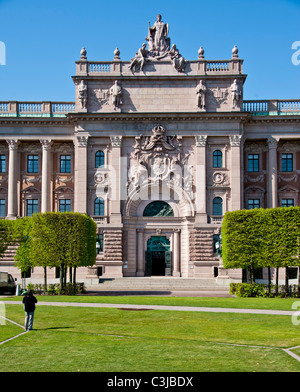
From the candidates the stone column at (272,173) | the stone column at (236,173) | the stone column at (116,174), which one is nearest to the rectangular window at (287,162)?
the stone column at (272,173)

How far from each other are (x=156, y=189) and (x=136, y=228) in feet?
16.5

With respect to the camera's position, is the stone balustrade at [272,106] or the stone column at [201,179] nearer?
the stone column at [201,179]

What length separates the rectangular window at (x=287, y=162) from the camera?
69.0 meters

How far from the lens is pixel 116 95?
2613 inches

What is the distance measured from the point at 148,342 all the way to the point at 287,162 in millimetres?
50759

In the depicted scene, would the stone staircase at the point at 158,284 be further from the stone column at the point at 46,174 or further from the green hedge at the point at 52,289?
the stone column at the point at 46,174

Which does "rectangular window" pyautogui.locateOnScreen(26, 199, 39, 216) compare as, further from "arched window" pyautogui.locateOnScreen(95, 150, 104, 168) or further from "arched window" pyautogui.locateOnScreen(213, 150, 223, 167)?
"arched window" pyautogui.locateOnScreen(213, 150, 223, 167)

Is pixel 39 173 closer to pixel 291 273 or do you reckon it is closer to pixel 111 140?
pixel 111 140

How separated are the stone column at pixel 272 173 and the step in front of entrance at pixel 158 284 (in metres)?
12.4

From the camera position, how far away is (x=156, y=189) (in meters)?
67.4

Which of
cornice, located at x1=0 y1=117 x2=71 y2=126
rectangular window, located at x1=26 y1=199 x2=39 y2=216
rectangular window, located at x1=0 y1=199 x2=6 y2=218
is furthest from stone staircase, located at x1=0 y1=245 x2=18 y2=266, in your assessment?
cornice, located at x1=0 y1=117 x2=71 y2=126

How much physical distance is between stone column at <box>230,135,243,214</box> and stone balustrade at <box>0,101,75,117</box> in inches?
764

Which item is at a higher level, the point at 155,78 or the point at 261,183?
the point at 155,78
